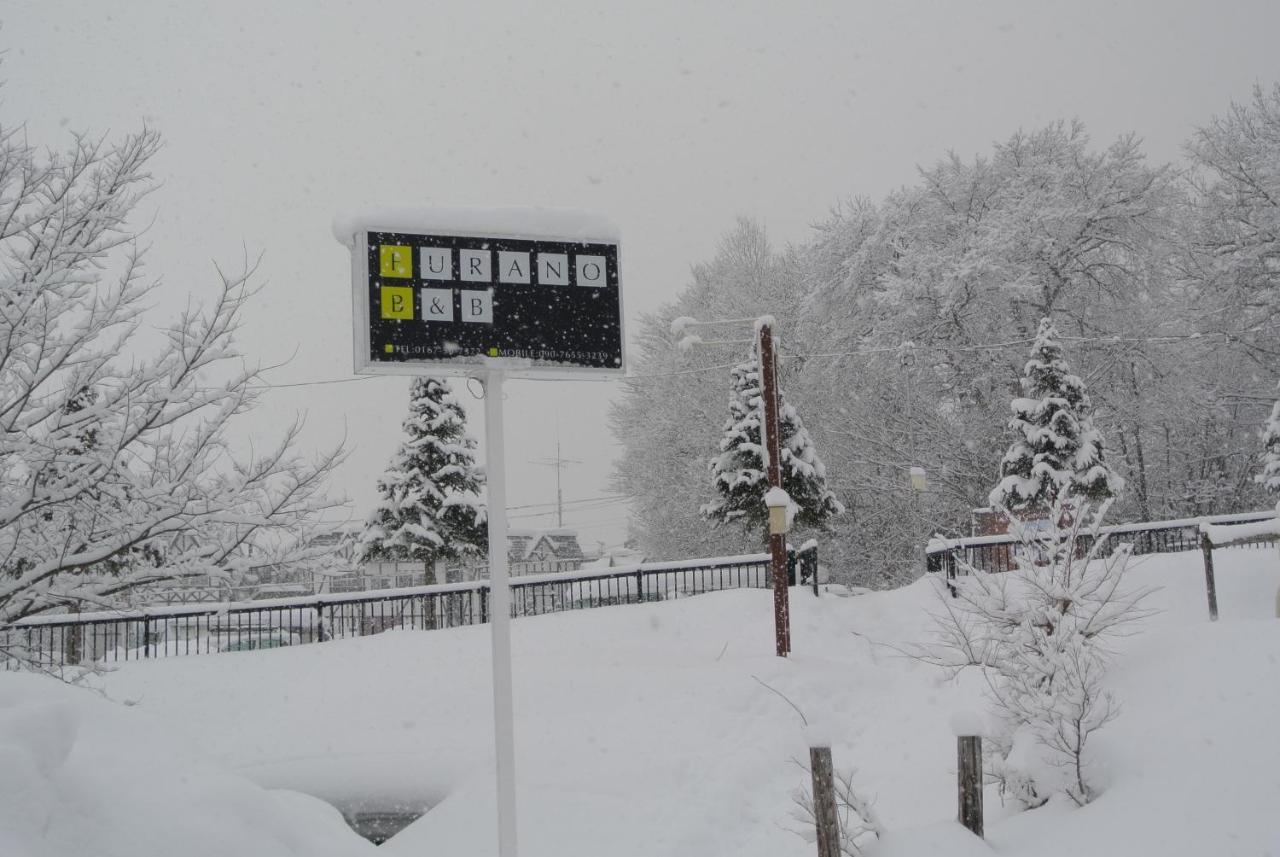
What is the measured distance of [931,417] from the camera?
28.6 metres

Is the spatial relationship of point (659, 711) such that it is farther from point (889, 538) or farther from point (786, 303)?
point (786, 303)

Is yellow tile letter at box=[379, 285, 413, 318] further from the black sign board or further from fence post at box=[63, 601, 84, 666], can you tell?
fence post at box=[63, 601, 84, 666]

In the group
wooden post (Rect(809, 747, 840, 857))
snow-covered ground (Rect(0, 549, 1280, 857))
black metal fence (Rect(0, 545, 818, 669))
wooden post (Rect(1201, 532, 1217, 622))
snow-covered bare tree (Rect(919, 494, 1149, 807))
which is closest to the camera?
snow-covered ground (Rect(0, 549, 1280, 857))

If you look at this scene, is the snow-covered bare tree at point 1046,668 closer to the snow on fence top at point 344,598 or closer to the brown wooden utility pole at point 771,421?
the brown wooden utility pole at point 771,421

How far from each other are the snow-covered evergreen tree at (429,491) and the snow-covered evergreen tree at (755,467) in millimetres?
6836

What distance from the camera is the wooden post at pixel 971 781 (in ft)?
17.6

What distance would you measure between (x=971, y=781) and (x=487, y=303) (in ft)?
12.8

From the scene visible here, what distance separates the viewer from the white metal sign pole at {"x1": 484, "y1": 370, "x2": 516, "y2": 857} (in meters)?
5.18

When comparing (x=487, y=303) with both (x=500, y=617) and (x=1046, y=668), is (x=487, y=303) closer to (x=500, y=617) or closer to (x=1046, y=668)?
(x=500, y=617)

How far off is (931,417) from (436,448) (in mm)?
14873

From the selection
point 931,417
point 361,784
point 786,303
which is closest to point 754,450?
point 931,417

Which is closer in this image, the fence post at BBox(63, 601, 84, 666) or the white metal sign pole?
the white metal sign pole

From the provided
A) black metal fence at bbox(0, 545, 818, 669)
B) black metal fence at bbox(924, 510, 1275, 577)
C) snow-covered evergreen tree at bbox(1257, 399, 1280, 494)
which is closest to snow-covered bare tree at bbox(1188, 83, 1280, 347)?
snow-covered evergreen tree at bbox(1257, 399, 1280, 494)

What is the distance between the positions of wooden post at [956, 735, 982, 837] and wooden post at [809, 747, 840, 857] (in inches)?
37.3
